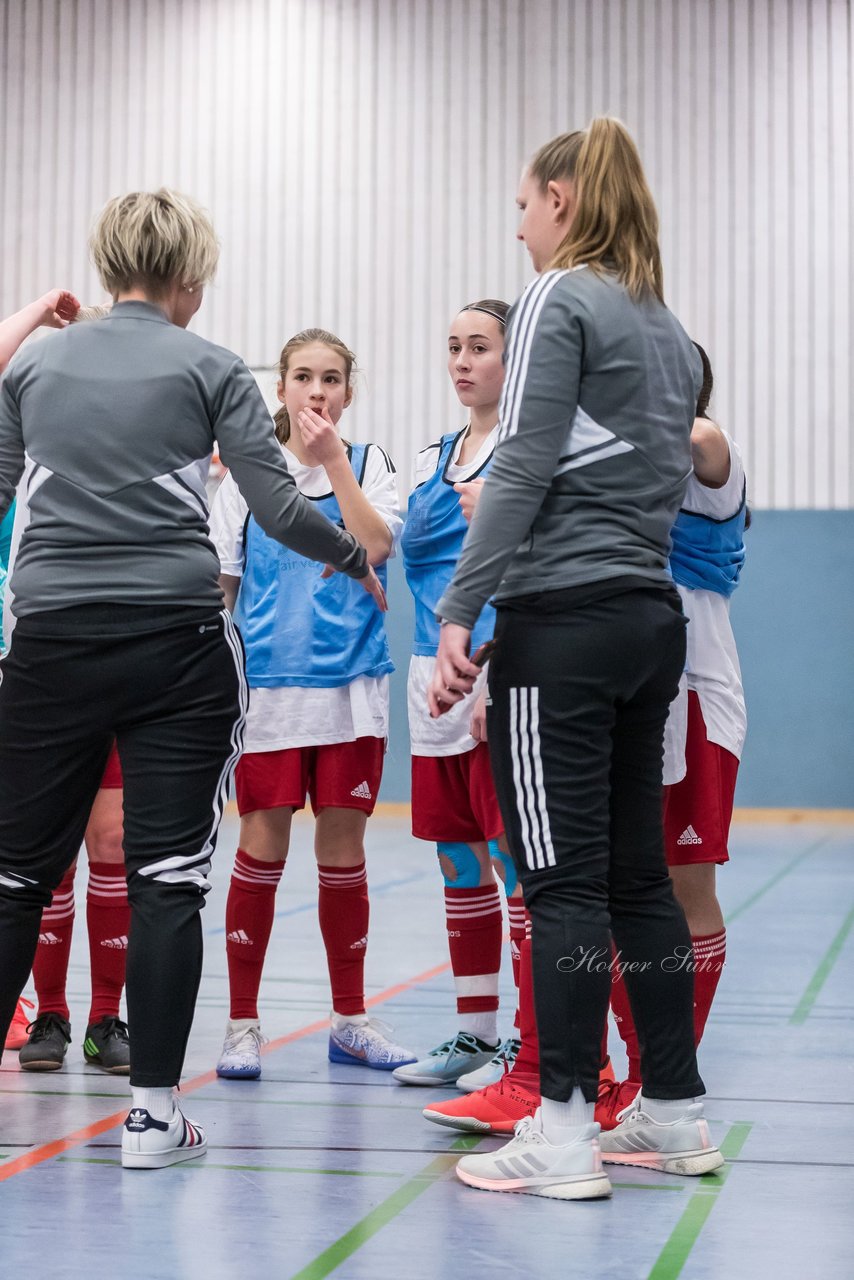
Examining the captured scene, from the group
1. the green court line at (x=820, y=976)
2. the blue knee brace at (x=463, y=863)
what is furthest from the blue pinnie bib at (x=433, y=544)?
the green court line at (x=820, y=976)

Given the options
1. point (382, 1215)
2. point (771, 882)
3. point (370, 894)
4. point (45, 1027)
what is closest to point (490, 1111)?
point (382, 1215)

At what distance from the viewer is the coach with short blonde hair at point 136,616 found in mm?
2154

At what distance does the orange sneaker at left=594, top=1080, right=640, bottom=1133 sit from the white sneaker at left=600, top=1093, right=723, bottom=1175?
0.54ft

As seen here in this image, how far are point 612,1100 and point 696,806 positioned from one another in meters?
0.50

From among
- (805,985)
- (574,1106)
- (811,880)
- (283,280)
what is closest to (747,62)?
(283,280)

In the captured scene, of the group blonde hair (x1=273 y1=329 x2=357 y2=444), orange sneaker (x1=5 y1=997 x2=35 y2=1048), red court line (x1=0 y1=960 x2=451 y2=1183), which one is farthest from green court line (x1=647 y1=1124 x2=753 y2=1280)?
blonde hair (x1=273 y1=329 x2=357 y2=444)

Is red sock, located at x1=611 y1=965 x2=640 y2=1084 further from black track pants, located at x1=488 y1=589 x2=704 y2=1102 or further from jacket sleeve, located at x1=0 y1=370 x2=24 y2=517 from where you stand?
jacket sleeve, located at x1=0 y1=370 x2=24 y2=517

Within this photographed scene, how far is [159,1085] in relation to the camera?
220 cm

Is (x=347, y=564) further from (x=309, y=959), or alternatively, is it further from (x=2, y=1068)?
(x=309, y=959)

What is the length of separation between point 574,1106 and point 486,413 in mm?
1380

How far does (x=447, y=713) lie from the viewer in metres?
2.87

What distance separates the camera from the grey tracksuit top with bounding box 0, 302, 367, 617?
2.15 m

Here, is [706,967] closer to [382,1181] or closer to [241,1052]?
[382,1181]

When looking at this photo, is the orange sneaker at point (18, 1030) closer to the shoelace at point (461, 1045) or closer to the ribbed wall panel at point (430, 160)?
the shoelace at point (461, 1045)
